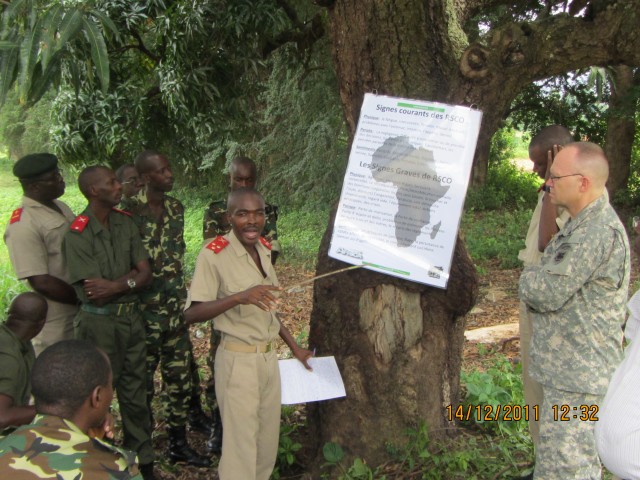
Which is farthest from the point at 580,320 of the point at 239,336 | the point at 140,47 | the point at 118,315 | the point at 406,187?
the point at 140,47

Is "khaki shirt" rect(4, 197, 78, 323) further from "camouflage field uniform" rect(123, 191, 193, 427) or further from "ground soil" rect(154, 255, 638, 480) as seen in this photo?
"ground soil" rect(154, 255, 638, 480)

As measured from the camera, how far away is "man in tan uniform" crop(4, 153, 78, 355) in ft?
10.9

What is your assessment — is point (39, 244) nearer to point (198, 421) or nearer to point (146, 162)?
point (146, 162)

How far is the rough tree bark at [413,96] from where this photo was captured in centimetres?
308

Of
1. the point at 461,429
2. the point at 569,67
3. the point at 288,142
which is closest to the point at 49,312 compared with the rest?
the point at 461,429

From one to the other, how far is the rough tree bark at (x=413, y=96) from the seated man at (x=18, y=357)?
5.13 ft

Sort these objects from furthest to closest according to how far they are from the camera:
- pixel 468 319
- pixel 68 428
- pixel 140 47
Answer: pixel 468 319 < pixel 140 47 < pixel 68 428

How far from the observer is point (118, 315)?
11.1ft

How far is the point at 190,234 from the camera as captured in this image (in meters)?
12.0

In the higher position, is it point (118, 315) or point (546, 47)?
point (546, 47)

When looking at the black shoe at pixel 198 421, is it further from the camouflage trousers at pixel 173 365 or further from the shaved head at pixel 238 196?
the shaved head at pixel 238 196

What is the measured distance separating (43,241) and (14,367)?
97cm

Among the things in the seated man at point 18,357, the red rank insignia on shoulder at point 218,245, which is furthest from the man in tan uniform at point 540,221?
the seated man at point 18,357

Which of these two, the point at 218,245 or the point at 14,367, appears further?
the point at 218,245
